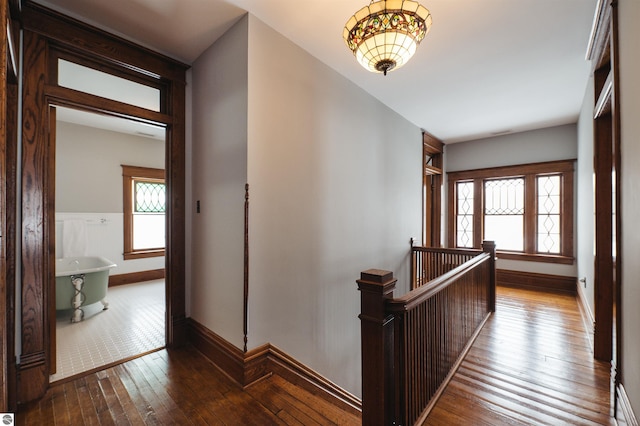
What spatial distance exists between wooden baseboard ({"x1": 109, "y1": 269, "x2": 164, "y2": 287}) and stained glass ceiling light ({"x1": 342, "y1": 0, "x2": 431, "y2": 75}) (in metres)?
5.74

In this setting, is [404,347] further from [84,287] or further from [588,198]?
[84,287]

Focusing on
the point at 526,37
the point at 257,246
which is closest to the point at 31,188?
the point at 257,246

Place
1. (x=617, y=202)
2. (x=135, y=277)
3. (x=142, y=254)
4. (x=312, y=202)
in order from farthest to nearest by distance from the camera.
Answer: (x=142, y=254)
(x=135, y=277)
(x=312, y=202)
(x=617, y=202)

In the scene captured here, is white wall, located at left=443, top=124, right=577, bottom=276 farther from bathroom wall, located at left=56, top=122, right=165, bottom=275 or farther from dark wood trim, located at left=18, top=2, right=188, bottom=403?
bathroom wall, located at left=56, top=122, right=165, bottom=275

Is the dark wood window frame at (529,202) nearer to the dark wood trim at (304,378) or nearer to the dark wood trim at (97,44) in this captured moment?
the dark wood trim at (304,378)

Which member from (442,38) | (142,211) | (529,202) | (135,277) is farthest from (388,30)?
(135,277)

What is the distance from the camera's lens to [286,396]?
74.7 inches

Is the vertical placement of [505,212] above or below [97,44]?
below

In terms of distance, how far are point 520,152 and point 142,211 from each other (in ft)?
24.4

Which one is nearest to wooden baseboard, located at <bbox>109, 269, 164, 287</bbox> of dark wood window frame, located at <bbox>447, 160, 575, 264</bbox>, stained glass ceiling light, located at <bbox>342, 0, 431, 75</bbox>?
stained glass ceiling light, located at <bbox>342, 0, 431, 75</bbox>

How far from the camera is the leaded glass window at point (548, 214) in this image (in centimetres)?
496

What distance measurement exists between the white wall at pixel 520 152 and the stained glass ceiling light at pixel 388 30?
4.81m

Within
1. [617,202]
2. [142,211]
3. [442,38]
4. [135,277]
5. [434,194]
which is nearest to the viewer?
[617,202]

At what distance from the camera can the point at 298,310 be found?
8.13 feet
